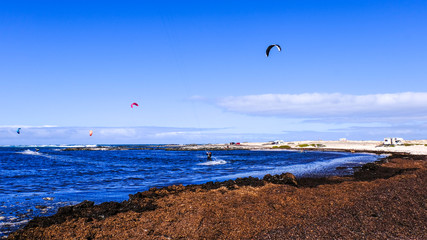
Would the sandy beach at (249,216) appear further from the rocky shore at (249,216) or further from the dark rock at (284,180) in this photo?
the dark rock at (284,180)

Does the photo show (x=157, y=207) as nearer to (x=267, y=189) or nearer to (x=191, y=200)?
(x=191, y=200)

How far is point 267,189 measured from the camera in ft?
47.9

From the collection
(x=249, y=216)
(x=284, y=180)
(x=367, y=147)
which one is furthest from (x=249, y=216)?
(x=367, y=147)

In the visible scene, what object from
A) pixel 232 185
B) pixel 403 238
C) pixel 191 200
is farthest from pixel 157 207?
pixel 403 238

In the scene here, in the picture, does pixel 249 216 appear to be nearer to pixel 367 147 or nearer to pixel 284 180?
pixel 284 180

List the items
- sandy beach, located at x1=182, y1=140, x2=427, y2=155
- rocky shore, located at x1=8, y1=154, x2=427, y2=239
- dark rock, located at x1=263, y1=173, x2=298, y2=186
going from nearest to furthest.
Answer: rocky shore, located at x1=8, y1=154, x2=427, y2=239 < dark rock, located at x1=263, y1=173, x2=298, y2=186 < sandy beach, located at x1=182, y1=140, x2=427, y2=155

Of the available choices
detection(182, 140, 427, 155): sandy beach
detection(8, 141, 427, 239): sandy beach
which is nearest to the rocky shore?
detection(8, 141, 427, 239): sandy beach

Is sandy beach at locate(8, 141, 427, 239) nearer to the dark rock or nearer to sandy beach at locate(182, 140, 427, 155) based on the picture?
the dark rock

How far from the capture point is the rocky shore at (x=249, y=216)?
8.55 metres

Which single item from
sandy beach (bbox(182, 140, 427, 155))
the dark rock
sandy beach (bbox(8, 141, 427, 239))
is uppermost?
sandy beach (bbox(182, 140, 427, 155))

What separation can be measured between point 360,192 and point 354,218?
4644 millimetres

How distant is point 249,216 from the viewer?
394 inches

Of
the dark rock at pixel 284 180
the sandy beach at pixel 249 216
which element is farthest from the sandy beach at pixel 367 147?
the sandy beach at pixel 249 216

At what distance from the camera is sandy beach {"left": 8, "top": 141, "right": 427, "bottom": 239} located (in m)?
8.55
